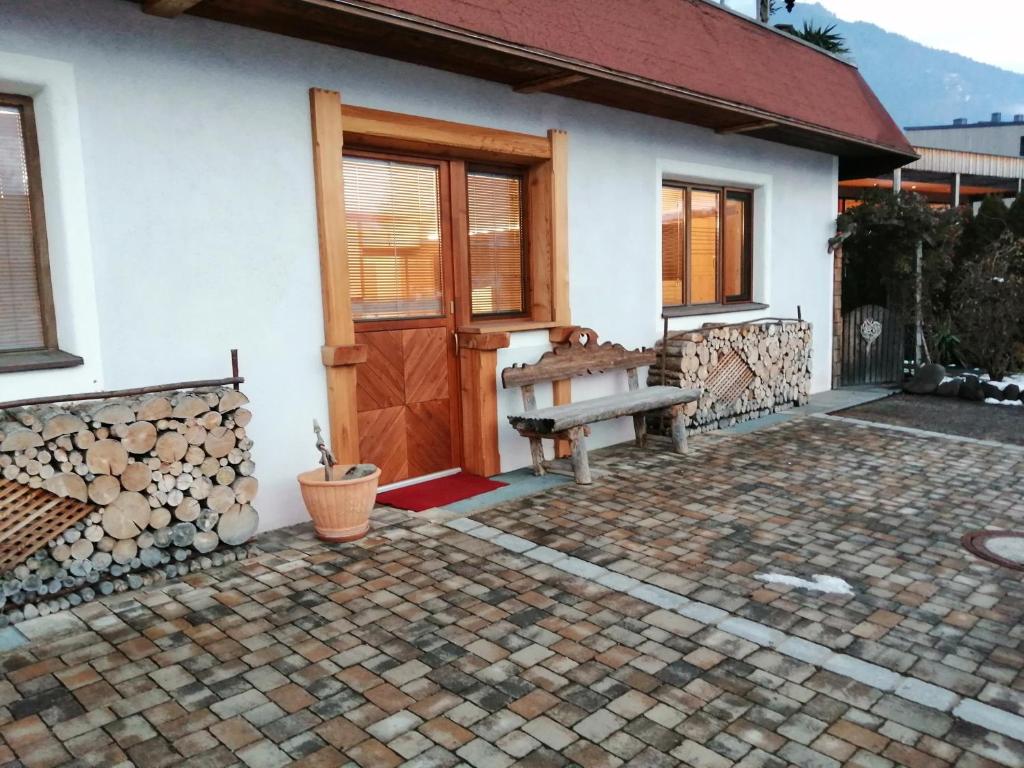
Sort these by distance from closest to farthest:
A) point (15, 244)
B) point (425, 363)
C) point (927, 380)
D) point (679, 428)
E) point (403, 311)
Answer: point (15, 244)
point (403, 311)
point (425, 363)
point (679, 428)
point (927, 380)

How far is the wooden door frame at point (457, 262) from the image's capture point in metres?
5.18

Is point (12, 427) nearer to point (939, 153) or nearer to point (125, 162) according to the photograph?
point (125, 162)

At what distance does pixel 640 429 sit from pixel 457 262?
235 cm

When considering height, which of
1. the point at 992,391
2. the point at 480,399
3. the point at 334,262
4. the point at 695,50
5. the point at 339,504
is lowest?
the point at 992,391

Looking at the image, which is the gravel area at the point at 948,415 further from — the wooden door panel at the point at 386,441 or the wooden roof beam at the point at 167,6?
the wooden roof beam at the point at 167,6

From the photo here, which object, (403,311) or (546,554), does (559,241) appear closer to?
(403,311)

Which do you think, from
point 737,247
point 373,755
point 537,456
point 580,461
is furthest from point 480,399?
point 737,247

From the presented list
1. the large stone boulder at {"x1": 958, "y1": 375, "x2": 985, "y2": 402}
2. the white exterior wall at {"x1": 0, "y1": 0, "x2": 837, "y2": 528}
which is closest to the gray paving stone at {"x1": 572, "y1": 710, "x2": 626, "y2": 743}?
the white exterior wall at {"x1": 0, "y1": 0, "x2": 837, "y2": 528}

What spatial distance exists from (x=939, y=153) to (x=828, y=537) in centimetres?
1299

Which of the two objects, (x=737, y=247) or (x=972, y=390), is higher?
(x=737, y=247)

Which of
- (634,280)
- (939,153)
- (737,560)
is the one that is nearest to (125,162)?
(737,560)

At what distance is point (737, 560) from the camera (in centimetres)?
443

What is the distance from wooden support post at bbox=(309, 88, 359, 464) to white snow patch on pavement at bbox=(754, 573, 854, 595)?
9.22ft

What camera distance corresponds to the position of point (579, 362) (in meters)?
6.70
